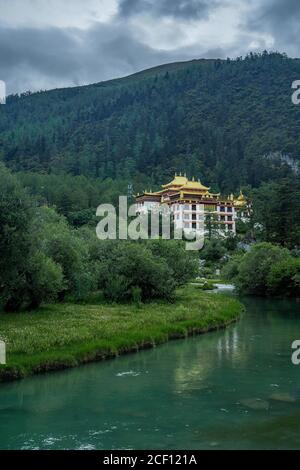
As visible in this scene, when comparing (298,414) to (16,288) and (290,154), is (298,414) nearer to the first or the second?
(16,288)

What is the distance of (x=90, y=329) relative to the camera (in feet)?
93.1

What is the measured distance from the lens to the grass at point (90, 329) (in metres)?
23.3

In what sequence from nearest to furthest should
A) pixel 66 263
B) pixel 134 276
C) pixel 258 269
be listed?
pixel 66 263, pixel 134 276, pixel 258 269


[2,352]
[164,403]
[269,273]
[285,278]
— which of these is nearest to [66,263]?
[2,352]

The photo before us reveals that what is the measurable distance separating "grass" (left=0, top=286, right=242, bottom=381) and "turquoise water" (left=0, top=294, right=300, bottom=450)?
0.80m

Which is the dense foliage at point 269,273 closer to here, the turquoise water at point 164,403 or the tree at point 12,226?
the turquoise water at point 164,403

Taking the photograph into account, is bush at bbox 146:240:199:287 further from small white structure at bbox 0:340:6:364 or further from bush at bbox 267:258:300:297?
small white structure at bbox 0:340:6:364

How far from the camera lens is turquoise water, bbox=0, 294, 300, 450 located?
15.2m

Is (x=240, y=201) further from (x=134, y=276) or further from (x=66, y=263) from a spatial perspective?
(x=66, y=263)

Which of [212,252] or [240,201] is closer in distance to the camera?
[212,252]

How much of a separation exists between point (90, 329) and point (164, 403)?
10.3 metres

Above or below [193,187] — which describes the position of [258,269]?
below

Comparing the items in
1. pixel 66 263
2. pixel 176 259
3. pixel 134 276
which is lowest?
pixel 134 276
